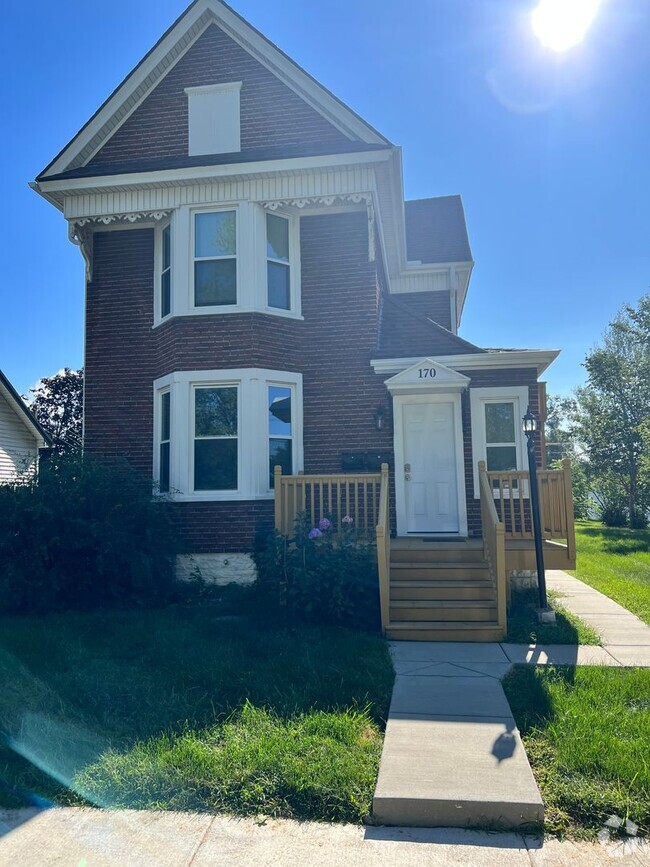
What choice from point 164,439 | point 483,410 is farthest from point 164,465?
point 483,410

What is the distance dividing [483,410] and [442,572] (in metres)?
3.22

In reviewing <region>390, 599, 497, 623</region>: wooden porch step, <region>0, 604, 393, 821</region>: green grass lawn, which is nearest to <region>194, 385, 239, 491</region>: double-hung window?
<region>0, 604, 393, 821</region>: green grass lawn

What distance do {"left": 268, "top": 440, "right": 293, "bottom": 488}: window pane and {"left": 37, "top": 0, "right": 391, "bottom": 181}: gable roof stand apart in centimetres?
507

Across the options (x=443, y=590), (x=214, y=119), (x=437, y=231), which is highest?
(x=437, y=231)

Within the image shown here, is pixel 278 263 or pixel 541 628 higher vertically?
pixel 278 263

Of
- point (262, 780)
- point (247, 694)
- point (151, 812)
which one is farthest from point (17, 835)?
point (247, 694)

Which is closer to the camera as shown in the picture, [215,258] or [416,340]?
[215,258]

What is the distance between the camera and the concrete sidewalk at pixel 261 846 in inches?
115

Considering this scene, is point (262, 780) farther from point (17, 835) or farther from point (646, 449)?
point (646, 449)

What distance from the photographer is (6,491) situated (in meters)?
8.42

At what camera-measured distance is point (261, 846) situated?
304 cm

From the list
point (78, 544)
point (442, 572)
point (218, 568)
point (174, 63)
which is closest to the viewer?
point (442, 572)

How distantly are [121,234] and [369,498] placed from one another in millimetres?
6405

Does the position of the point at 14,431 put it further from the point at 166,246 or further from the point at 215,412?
the point at 215,412
